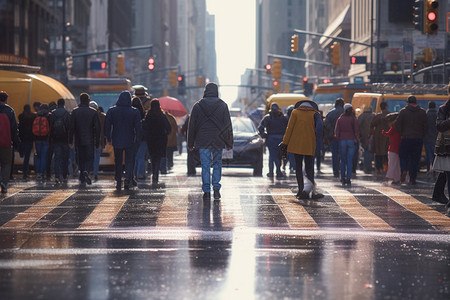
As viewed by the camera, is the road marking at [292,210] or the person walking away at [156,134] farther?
the person walking away at [156,134]

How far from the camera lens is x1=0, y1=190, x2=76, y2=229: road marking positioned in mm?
12230

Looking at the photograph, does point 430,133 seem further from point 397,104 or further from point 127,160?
point 127,160

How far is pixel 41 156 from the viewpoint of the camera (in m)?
22.1

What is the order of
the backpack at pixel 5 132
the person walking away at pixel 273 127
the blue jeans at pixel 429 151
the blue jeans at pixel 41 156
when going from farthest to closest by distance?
the person walking away at pixel 273 127
the blue jeans at pixel 429 151
the blue jeans at pixel 41 156
the backpack at pixel 5 132

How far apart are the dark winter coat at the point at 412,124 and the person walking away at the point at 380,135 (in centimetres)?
459

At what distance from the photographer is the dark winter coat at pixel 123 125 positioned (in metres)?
18.2

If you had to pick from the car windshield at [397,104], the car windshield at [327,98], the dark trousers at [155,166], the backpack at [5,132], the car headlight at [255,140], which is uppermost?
the car windshield at [327,98]

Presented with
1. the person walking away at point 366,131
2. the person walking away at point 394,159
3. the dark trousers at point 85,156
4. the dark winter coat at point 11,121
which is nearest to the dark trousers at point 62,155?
the dark trousers at point 85,156

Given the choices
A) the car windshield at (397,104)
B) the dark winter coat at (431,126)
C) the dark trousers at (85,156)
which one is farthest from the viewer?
the car windshield at (397,104)

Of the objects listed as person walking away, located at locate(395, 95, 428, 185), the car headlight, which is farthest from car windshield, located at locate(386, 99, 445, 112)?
person walking away, located at locate(395, 95, 428, 185)

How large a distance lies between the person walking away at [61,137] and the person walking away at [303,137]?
6.21 m

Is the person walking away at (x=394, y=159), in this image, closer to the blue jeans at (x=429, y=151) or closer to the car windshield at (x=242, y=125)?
the blue jeans at (x=429, y=151)

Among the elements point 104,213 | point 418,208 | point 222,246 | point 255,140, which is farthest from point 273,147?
point 222,246

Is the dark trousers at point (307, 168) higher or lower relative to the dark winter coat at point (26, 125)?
lower
